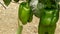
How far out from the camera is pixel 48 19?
0.39m

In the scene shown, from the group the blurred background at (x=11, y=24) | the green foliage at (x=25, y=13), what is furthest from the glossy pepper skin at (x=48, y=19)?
the blurred background at (x=11, y=24)

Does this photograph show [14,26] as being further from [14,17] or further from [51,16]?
[51,16]

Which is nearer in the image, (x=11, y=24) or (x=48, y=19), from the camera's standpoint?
(x=48, y=19)

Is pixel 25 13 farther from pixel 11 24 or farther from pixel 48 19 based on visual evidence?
pixel 11 24

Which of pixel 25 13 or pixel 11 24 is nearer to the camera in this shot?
pixel 25 13

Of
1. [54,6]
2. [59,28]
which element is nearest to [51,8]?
[54,6]

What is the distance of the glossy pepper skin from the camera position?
383 millimetres

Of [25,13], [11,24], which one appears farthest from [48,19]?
[11,24]

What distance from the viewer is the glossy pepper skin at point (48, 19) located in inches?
15.1

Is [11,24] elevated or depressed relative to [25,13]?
depressed

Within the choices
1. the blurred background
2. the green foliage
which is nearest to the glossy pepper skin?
the green foliage

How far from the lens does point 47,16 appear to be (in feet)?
1.30

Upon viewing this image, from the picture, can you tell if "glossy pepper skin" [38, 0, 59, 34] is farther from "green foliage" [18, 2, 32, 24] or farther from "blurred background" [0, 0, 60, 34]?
"blurred background" [0, 0, 60, 34]

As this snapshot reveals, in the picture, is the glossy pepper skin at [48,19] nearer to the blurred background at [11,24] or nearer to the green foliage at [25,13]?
the green foliage at [25,13]
